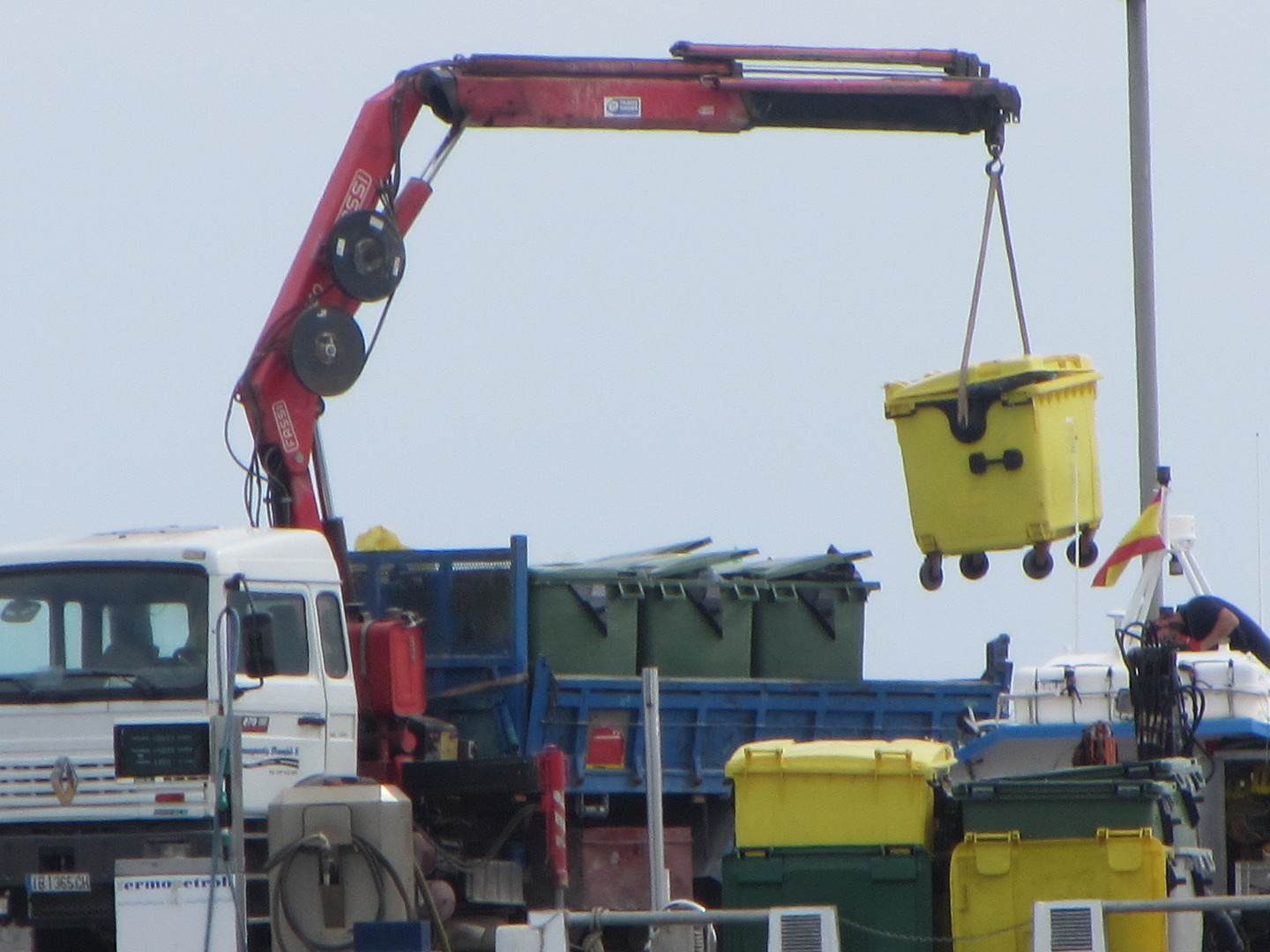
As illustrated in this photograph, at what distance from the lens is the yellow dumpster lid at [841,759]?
1109 cm

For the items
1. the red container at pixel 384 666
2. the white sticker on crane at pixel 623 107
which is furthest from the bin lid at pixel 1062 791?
the white sticker on crane at pixel 623 107

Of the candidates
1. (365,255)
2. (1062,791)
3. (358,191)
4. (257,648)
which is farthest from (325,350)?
(1062,791)

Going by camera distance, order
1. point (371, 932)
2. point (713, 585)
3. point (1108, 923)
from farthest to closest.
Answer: point (713, 585) < point (371, 932) < point (1108, 923)

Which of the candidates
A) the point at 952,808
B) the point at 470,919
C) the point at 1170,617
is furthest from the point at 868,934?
the point at 470,919

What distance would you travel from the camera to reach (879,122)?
1706cm

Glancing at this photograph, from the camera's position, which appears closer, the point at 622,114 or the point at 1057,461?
the point at 1057,461

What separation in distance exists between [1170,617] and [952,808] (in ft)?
7.92

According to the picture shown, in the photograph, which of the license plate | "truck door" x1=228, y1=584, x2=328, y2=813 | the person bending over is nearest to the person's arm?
the person bending over

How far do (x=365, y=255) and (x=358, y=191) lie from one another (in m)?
0.50

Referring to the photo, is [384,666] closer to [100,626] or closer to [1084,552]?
[100,626]

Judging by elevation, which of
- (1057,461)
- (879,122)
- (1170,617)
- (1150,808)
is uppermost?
(879,122)

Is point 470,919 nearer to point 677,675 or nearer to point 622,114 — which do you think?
point 677,675

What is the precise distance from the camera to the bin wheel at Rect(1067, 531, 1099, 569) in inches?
615

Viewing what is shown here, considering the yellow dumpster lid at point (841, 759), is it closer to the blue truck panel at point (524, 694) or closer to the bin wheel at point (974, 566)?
the blue truck panel at point (524, 694)
